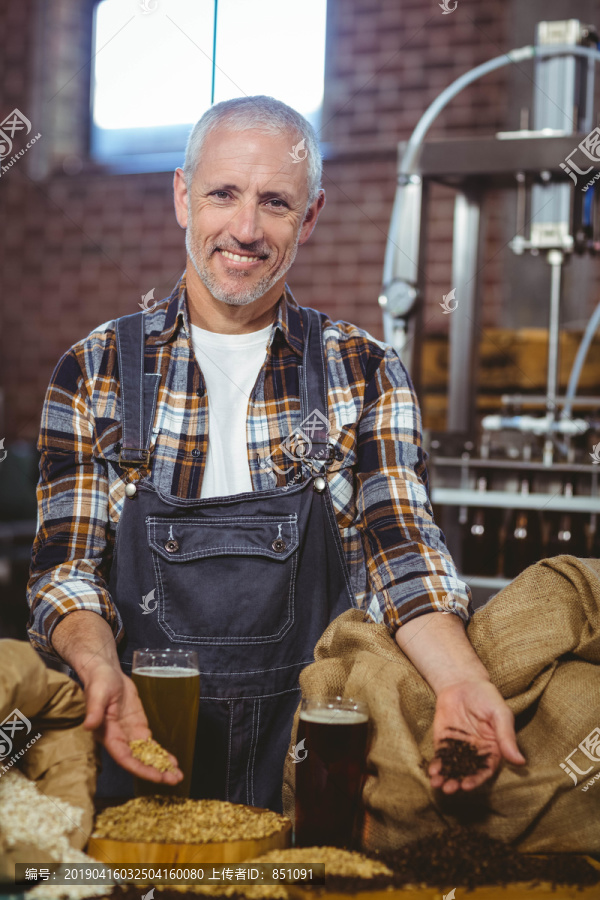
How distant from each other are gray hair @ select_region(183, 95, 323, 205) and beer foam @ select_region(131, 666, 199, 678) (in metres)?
0.78

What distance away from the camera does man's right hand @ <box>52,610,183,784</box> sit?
0.89 m

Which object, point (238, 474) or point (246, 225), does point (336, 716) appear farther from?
point (246, 225)

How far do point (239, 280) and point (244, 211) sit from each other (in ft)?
0.33

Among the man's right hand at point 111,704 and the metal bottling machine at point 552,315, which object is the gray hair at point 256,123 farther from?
the metal bottling machine at point 552,315

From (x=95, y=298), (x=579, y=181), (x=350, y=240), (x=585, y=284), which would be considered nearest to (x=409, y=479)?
(x=579, y=181)

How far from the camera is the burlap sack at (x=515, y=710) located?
3.04ft

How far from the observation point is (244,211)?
1.37 m

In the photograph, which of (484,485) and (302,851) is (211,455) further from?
(484,485)

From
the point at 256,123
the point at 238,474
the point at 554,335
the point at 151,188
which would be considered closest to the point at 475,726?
the point at 238,474

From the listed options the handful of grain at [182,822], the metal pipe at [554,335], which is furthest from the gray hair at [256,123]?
the metal pipe at [554,335]

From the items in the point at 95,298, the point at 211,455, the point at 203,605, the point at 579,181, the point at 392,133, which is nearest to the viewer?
the point at 203,605

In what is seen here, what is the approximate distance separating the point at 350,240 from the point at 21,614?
2.54 meters

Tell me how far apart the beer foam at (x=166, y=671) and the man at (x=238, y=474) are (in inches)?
7.6

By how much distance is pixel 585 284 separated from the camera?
178 inches
